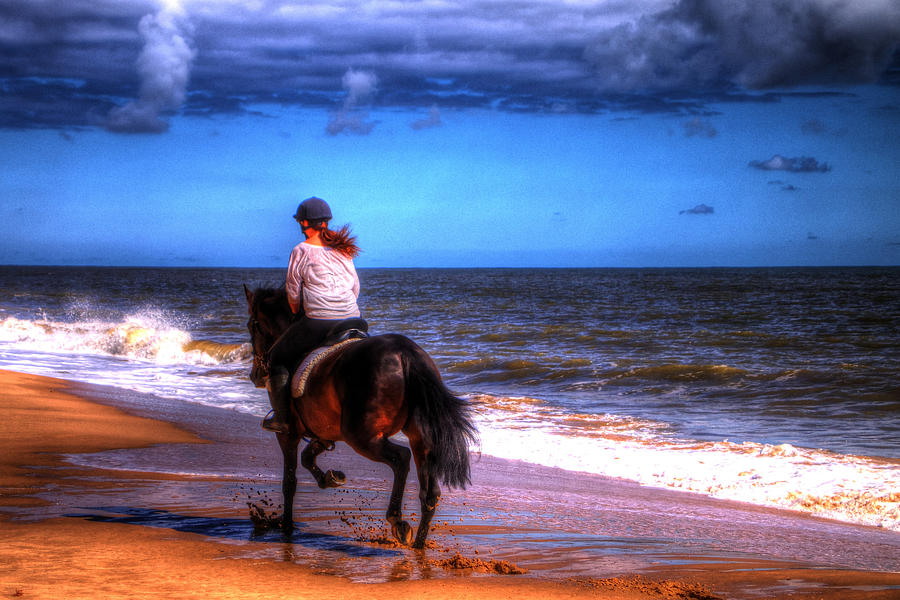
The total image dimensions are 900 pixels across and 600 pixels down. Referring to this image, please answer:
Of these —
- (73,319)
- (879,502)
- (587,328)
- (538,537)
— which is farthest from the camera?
(73,319)

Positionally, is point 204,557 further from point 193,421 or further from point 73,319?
point 73,319

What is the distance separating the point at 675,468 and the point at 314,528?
4467 millimetres

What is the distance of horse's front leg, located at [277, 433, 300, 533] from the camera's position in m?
5.96

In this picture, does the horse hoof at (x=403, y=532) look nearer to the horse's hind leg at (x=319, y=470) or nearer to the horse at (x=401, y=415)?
the horse at (x=401, y=415)

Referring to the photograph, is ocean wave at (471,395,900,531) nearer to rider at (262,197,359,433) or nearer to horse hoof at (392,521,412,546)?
horse hoof at (392,521,412,546)

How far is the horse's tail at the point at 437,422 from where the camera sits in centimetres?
517

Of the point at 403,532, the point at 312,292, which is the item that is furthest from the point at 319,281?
the point at 403,532

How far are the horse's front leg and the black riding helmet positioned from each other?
1.64 metres

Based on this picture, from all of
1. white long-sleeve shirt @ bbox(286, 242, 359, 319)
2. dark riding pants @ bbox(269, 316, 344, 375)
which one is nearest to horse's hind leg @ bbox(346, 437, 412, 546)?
dark riding pants @ bbox(269, 316, 344, 375)

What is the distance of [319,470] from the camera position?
618 cm

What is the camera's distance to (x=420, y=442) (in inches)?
206

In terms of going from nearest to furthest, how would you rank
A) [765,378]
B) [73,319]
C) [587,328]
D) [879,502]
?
[879,502] → [765,378] → [587,328] → [73,319]

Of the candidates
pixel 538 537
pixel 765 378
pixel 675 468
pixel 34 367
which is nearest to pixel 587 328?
pixel 765 378

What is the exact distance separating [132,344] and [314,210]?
66.8 feet
